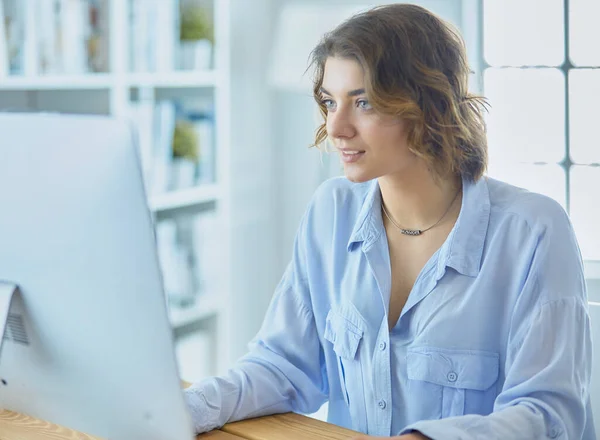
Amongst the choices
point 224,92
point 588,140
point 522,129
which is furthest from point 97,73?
point 588,140

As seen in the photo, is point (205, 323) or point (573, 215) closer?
point (573, 215)

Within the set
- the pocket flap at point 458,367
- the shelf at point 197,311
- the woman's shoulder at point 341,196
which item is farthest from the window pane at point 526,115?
the shelf at point 197,311

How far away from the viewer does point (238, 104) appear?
3273 mm

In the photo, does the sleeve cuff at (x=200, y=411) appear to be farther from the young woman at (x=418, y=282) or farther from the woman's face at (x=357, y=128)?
the woman's face at (x=357, y=128)

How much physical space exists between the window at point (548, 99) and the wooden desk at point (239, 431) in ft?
4.37

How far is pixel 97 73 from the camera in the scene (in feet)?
9.23

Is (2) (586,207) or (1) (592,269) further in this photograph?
(2) (586,207)

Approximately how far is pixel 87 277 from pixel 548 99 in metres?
1.89

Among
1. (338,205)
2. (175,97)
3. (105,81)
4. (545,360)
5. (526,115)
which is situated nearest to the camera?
(545,360)

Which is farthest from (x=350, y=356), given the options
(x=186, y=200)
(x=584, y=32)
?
(x=186, y=200)

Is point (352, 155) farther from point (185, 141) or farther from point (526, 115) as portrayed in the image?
point (185, 141)

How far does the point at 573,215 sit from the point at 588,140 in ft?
0.74

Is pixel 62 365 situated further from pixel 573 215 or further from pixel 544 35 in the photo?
pixel 544 35

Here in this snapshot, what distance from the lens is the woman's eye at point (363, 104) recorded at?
Answer: 1.49 meters
